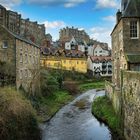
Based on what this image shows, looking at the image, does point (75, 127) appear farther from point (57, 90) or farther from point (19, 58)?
point (57, 90)

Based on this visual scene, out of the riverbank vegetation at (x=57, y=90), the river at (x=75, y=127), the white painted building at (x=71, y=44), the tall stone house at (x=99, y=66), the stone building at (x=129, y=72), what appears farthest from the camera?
the white painted building at (x=71, y=44)

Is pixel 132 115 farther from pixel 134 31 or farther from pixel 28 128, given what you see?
pixel 134 31

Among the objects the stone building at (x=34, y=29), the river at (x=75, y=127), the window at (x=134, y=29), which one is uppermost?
the stone building at (x=34, y=29)

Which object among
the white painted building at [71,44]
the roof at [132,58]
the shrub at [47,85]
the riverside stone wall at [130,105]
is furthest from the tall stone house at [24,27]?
the riverside stone wall at [130,105]

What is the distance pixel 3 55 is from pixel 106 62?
76413 mm

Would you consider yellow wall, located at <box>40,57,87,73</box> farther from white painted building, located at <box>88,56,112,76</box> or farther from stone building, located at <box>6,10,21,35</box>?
stone building, located at <box>6,10,21,35</box>

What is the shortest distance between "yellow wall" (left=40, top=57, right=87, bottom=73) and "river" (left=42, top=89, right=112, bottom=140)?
165ft

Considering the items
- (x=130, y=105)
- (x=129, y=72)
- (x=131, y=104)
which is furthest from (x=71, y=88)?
(x=131, y=104)

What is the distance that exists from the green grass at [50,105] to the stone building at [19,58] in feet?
9.96

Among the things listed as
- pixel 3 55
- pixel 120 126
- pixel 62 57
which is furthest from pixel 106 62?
pixel 120 126

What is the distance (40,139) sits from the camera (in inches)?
1393

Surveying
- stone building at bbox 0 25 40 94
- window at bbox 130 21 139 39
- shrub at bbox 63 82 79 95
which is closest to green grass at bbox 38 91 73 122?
stone building at bbox 0 25 40 94

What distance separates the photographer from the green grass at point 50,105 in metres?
47.4

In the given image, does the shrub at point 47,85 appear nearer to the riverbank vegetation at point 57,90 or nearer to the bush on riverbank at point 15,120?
the riverbank vegetation at point 57,90
